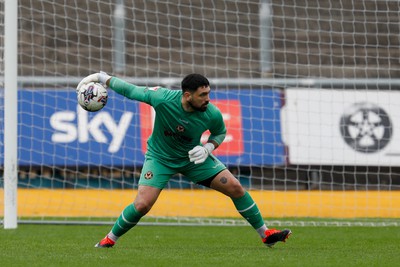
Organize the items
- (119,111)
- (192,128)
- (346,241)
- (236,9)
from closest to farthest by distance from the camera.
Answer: (192,128) < (346,241) < (119,111) < (236,9)

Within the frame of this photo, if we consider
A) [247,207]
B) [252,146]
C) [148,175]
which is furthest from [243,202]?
[252,146]

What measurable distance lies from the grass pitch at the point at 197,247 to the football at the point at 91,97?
3.98 ft

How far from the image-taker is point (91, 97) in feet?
27.5

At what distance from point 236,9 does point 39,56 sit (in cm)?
310

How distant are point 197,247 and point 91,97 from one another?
1.66 meters

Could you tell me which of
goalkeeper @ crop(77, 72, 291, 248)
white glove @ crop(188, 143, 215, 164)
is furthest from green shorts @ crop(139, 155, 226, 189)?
white glove @ crop(188, 143, 215, 164)

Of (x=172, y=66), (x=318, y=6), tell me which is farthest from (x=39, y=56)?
(x=318, y=6)

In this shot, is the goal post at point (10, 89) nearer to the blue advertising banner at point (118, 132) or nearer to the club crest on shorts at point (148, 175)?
the blue advertising banner at point (118, 132)

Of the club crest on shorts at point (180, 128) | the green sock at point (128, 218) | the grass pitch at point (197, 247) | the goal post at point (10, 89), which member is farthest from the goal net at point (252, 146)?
the club crest on shorts at point (180, 128)

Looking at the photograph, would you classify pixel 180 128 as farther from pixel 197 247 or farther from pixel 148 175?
pixel 197 247

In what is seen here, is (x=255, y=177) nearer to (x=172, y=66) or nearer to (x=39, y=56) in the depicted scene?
(x=172, y=66)

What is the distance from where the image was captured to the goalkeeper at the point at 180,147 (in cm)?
827

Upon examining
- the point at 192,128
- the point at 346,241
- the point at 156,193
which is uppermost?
the point at 192,128

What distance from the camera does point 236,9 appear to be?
15.5 m
